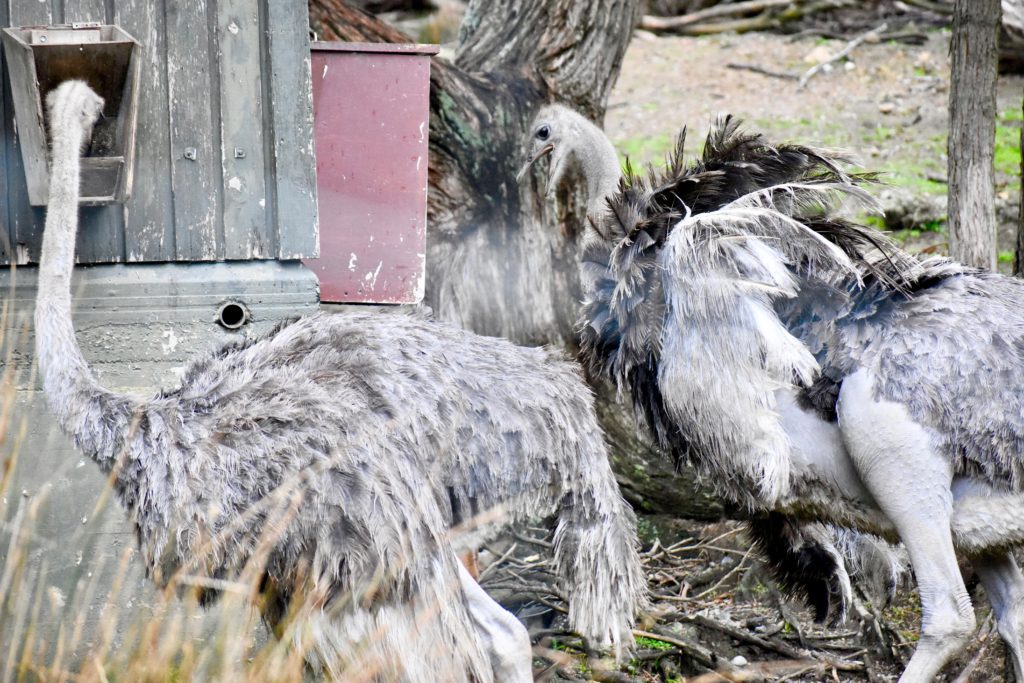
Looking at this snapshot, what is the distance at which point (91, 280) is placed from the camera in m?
3.94

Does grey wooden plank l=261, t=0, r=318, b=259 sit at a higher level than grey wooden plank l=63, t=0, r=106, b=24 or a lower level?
lower

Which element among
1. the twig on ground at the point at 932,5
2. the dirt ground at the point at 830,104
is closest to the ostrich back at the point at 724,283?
the dirt ground at the point at 830,104

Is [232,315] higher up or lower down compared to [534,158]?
lower down

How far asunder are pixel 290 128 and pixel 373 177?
0.55 metres

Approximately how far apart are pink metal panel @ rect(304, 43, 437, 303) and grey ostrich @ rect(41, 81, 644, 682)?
109 cm

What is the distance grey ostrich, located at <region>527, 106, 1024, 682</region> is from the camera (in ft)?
11.5

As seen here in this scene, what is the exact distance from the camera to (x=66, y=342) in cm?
312

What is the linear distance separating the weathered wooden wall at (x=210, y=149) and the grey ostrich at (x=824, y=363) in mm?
1067

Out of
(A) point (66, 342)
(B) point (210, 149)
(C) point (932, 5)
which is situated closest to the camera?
(A) point (66, 342)

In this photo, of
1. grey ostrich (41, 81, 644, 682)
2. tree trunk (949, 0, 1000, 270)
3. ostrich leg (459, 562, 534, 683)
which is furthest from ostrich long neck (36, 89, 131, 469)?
tree trunk (949, 0, 1000, 270)

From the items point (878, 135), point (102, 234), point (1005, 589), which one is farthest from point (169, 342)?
point (878, 135)

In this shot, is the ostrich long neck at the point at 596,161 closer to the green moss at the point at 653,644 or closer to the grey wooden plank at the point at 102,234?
the green moss at the point at 653,644

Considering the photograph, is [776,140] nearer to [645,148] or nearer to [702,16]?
[645,148]

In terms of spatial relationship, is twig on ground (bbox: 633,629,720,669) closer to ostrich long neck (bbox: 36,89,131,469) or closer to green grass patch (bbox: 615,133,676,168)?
ostrich long neck (bbox: 36,89,131,469)
